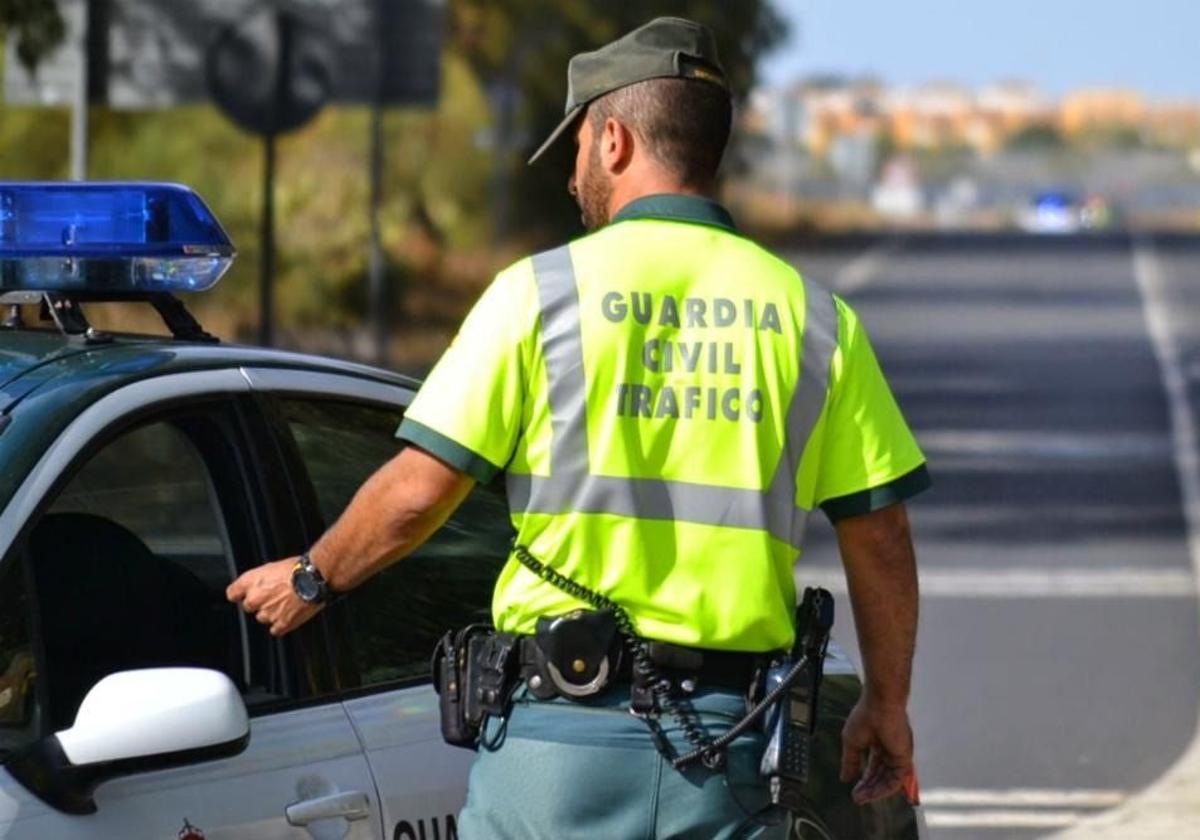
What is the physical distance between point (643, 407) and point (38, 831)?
93 centimetres

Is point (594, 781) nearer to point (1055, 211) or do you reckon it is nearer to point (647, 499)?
point (647, 499)

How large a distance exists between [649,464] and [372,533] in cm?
37

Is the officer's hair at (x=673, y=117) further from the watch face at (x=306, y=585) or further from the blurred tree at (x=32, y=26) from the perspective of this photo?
the blurred tree at (x=32, y=26)

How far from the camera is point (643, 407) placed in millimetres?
3832

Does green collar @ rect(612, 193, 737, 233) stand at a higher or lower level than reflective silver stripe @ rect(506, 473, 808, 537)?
higher

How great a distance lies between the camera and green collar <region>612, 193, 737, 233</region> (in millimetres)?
3941

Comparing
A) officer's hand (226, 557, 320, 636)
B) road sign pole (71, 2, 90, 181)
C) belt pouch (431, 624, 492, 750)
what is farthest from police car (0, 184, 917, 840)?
road sign pole (71, 2, 90, 181)

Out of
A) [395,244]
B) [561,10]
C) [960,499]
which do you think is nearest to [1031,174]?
[561,10]

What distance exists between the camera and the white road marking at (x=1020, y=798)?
9016 mm

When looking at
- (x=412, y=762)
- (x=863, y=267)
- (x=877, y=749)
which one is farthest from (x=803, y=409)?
(x=863, y=267)

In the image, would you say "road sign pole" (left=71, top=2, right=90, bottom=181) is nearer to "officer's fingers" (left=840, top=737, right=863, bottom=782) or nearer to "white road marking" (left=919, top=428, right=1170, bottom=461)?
"white road marking" (left=919, top=428, right=1170, bottom=461)

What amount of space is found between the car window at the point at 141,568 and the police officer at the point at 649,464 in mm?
386

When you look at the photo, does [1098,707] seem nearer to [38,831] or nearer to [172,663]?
[172,663]

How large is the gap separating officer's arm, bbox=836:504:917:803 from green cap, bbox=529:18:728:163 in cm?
63
